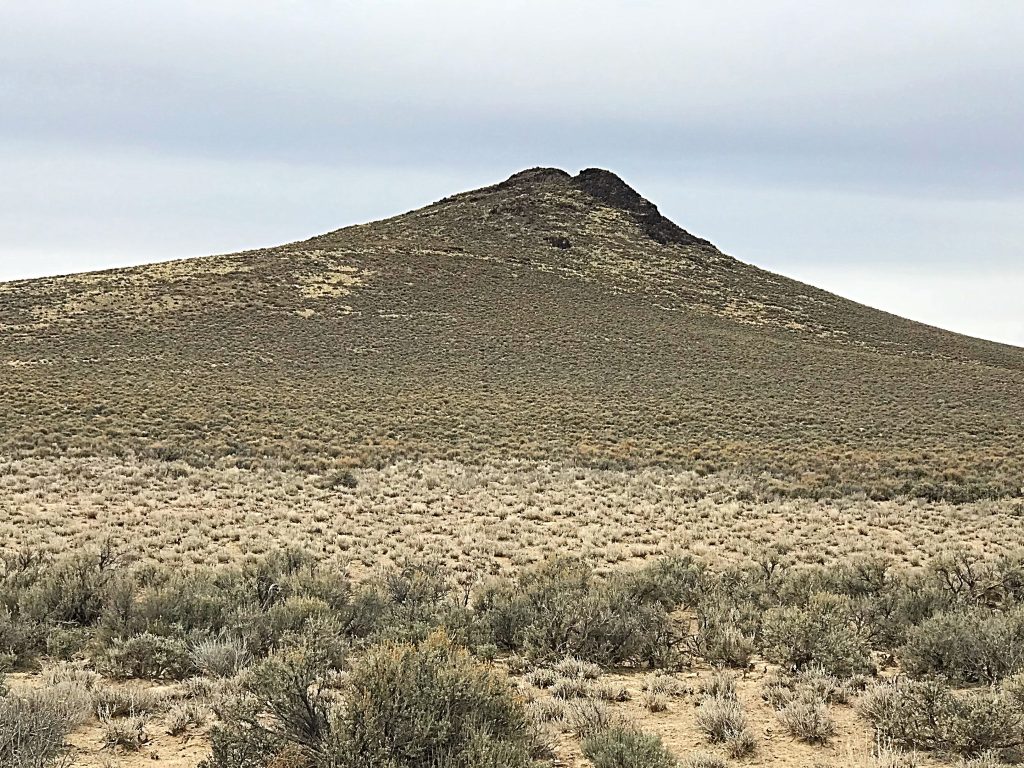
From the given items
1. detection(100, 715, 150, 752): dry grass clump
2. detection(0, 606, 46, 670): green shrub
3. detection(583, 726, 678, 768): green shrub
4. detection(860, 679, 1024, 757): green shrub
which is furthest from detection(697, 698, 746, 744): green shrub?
detection(0, 606, 46, 670): green shrub

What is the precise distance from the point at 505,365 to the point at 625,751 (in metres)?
40.2

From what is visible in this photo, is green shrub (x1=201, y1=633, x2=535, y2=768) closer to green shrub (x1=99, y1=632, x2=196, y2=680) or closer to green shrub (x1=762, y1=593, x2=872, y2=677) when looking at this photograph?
green shrub (x1=99, y1=632, x2=196, y2=680)

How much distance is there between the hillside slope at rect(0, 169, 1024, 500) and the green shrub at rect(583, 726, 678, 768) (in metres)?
16.3


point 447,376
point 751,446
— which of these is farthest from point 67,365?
point 751,446

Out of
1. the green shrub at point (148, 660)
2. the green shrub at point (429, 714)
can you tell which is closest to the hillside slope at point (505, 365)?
the green shrub at point (148, 660)

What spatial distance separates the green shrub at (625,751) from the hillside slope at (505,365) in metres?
16.3

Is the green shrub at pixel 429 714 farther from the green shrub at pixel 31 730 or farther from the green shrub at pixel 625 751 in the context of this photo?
the green shrub at pixel 31 730

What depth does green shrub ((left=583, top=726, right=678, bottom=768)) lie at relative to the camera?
4.39m

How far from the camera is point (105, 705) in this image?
17.9 feet

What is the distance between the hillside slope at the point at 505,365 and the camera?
24.6 metres

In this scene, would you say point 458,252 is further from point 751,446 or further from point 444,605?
point 444,605

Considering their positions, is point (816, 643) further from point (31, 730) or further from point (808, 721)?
point (31, 730)

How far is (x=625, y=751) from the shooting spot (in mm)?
4480

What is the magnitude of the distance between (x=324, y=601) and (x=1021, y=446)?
94.0 ft
